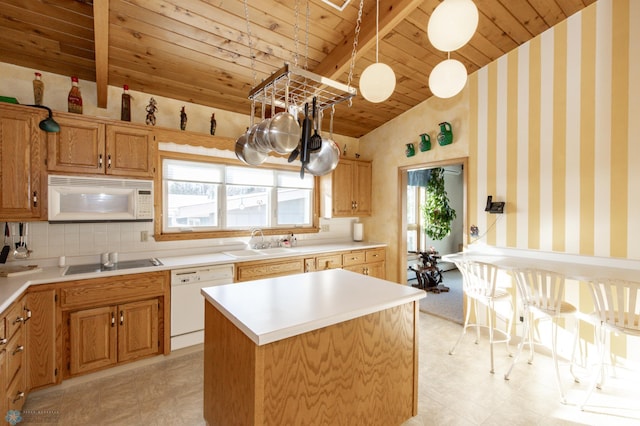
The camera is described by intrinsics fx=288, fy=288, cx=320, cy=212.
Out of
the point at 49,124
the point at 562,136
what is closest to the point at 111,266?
the point at 49,124

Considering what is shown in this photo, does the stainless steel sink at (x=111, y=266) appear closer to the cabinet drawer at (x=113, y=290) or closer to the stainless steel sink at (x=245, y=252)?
the cabinet drawer at (x=113, y=290)

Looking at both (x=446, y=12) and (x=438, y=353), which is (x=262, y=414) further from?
(x=438, y=353)

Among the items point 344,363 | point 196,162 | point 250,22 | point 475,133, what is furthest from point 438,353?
point 250,22

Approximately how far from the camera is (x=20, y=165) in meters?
2.23

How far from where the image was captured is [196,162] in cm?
332

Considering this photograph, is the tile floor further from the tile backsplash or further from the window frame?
the window frame

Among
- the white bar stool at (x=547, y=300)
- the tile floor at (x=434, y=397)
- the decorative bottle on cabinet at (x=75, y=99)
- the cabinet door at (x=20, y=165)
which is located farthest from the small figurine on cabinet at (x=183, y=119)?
the white bar stool at (x=547, y=300)

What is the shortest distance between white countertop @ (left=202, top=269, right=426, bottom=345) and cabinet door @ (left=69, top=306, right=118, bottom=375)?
1.29 meters

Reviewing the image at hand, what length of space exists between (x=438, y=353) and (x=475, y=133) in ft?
8.23

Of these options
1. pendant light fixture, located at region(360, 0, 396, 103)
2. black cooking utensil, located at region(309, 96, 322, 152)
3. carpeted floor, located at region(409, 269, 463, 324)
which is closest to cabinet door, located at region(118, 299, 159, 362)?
black cooking utensil, located at region(309, 96, 322, 152)

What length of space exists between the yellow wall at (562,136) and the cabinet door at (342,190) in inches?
53.4

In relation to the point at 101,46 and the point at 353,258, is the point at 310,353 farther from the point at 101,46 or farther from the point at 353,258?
the point at 353,258

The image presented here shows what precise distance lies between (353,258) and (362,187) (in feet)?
3.89

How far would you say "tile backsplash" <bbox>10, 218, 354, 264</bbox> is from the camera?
2.54 m
